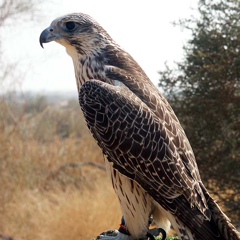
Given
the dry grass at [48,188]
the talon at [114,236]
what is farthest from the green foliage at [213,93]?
the dry grass at [48,188]

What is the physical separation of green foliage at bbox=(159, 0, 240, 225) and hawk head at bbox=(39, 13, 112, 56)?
2.23m

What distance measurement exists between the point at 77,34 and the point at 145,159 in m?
0.95

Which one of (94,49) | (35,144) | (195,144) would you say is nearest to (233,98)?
(195,144)

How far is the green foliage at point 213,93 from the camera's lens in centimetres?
548

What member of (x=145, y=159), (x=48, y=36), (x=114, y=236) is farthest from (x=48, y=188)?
(x=145, y=159)

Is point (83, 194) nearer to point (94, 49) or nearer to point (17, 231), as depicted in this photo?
point (17, 231)

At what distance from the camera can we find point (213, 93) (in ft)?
18.5

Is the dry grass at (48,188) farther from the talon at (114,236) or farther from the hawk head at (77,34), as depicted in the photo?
the hawk head at (77,34)

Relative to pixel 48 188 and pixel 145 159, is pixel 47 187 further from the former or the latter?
pixel 145 159

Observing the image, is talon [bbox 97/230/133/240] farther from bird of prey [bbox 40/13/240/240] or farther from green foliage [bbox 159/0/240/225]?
green foliage [bbox 159/0/240/225]

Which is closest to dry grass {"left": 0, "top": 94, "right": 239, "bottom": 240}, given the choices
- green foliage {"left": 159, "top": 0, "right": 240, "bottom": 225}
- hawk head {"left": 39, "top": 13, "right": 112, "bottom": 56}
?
green foliage {"left": 159, "top": 0, "right": 240, "bottom": 225}

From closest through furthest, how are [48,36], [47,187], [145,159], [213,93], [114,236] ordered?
1. [145,159]
2. [48,36]
3. [114,236]
4. [213,93]
5. [47,187]

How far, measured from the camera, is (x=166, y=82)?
6008mm

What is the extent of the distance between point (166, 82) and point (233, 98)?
85 cm
